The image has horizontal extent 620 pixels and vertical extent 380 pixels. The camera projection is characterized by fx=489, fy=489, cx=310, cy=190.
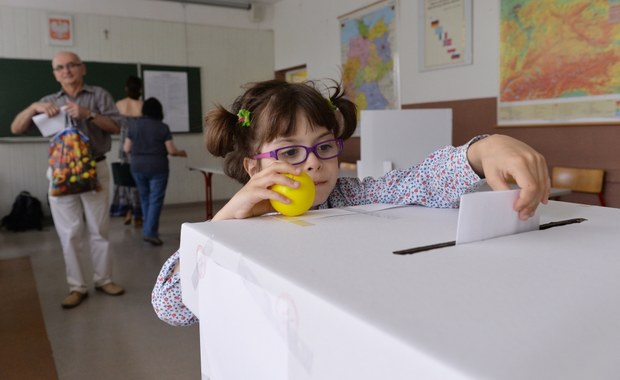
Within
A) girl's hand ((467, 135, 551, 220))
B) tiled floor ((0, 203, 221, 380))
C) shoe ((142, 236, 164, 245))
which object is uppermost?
girl's hand ((467, 135, 551, 220))

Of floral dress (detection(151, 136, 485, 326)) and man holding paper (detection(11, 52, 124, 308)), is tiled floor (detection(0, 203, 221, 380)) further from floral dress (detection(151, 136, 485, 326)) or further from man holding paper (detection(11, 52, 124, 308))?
floral dress (detection(151, 136, 485, 326))

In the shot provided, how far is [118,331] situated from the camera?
104 inches

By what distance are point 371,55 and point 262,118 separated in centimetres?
446

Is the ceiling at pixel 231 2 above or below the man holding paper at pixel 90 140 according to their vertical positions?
above

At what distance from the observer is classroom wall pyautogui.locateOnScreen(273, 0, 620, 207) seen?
10.6 ft

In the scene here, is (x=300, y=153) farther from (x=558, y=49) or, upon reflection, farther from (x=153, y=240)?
(x=153, y=240)

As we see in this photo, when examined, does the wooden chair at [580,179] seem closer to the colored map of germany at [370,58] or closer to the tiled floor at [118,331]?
the colored map of germany at [370,58]

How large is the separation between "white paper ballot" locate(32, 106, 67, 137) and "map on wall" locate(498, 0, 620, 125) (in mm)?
3100

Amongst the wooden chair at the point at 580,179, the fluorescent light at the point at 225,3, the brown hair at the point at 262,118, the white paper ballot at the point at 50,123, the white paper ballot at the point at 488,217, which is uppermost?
the fluorescent light at the point at 225,3

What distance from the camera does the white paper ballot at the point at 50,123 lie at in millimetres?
2781

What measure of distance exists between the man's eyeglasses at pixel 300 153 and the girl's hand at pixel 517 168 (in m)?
0.30

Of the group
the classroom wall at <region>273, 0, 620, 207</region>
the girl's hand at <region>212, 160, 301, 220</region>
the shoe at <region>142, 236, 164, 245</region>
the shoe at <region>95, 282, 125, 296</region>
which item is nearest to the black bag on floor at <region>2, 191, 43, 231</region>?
the shoe at <region>142, 236, 164, 245</region>

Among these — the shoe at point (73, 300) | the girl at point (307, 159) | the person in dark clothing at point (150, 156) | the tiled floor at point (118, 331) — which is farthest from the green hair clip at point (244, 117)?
the person in dark clothing at point (150, 156)

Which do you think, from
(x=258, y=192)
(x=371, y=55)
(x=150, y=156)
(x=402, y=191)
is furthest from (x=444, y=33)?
(x=258, y=192)
